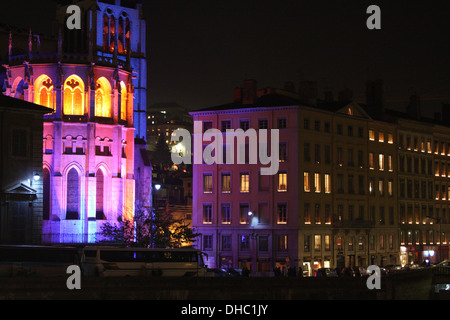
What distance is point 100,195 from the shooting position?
321 feet

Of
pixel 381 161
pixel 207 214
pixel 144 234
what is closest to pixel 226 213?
pixel 207 214

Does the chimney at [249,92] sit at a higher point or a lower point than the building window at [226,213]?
higher

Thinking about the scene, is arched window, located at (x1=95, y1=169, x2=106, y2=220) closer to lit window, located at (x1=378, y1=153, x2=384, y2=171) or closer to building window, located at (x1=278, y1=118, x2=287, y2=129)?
building window, located at (x1=278, y1=118, x2=287, y2=129)

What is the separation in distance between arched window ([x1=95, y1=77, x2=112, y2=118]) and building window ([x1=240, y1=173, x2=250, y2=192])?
51.9 ft

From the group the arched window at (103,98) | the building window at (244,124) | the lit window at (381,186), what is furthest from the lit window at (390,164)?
the arched window at (103,98)

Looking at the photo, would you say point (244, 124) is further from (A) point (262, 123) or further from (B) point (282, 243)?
(B) point (282, 243)

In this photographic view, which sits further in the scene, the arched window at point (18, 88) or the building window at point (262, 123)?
the building window at point (262, 123)

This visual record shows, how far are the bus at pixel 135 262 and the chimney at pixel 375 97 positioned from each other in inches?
2221

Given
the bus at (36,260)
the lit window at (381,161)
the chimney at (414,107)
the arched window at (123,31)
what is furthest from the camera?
the arched window at (123,31)

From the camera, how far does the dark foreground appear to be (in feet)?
169

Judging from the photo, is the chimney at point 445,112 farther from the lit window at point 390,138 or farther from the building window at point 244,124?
the building window at point 244,124

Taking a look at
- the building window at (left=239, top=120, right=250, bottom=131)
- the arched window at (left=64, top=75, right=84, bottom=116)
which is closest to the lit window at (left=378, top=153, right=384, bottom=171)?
the building window at (left=239, top=120, right=250, bottom=131)

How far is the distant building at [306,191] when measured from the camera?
101000 millimetres
